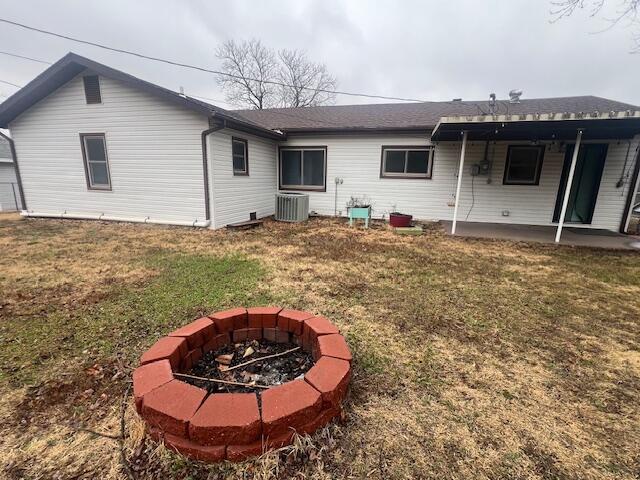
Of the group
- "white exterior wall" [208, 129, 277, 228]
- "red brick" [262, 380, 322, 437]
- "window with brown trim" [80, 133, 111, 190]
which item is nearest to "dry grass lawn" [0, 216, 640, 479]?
"red brick" [262, 380, 322, 437]

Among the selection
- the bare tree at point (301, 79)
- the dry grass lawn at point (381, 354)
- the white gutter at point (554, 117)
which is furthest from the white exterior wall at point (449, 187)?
the bare tree at point (301, 79)

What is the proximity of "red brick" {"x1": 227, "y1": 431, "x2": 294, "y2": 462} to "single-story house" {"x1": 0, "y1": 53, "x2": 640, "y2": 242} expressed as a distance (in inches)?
257

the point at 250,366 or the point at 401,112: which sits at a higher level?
the point at 401,112

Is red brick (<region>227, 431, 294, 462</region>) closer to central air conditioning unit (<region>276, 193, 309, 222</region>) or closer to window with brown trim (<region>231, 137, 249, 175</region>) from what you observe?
window with brown trim (<region>231, 137, 249, 175</region>)

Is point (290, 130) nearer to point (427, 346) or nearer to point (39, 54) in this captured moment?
point (427, 346)

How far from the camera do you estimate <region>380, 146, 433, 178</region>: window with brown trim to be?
909 cm

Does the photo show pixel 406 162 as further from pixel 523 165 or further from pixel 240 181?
pixel 240 181

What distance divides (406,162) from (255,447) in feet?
30.1

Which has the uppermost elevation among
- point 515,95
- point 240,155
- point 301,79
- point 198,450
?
point 301,79

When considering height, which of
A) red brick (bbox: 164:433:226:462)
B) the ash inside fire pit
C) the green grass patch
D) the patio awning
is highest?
the patio awning

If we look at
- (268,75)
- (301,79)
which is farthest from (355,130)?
(268,75)

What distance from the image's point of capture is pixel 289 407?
1408mm

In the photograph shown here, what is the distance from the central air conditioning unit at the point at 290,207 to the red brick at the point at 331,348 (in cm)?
713

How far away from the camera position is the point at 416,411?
1.72 metres
